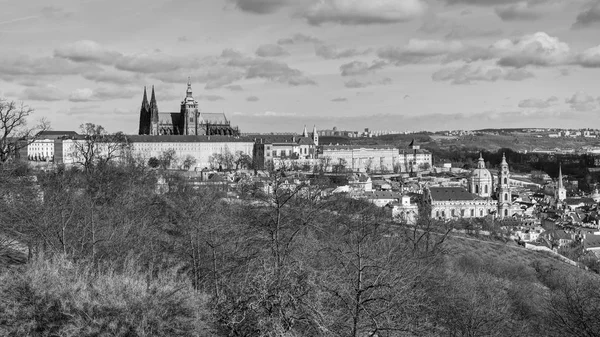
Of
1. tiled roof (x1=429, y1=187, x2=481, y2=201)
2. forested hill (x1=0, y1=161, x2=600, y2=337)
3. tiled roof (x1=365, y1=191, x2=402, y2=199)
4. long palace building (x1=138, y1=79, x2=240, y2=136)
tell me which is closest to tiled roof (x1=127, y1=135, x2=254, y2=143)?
long palace building (x1=138, y1=79, x2=240, y2=136)

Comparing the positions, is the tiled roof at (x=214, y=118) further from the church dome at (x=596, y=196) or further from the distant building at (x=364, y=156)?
the church dome at (x=596, y=196)

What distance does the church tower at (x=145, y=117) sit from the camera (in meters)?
120

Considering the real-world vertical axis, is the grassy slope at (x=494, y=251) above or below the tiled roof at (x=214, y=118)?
below

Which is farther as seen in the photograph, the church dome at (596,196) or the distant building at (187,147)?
the distant building at (187,147)

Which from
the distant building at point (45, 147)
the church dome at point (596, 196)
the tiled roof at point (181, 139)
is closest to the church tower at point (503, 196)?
the church dome at point (596, 196)

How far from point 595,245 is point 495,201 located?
19.6 metres

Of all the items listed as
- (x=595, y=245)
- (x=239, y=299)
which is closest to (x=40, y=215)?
(x=239, y=299)

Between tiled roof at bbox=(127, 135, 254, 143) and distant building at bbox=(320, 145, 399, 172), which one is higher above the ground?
tiled roof at bbox=(127, 135, 254, 143)

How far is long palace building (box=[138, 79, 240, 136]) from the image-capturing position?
119 m

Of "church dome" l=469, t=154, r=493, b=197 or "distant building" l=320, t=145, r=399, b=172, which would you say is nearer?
"church dome" l=469, t=154, r=493, b=197

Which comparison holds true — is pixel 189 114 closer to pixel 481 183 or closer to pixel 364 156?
pixel 364 156

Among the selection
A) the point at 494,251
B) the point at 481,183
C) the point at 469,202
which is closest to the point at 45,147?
the point at 481,183

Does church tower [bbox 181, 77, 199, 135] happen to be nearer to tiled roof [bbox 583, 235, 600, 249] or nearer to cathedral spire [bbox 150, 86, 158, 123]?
cathedral spire [bbox 150, 86, 158, 123]

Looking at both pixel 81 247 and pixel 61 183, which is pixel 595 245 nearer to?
pixel 61 183
